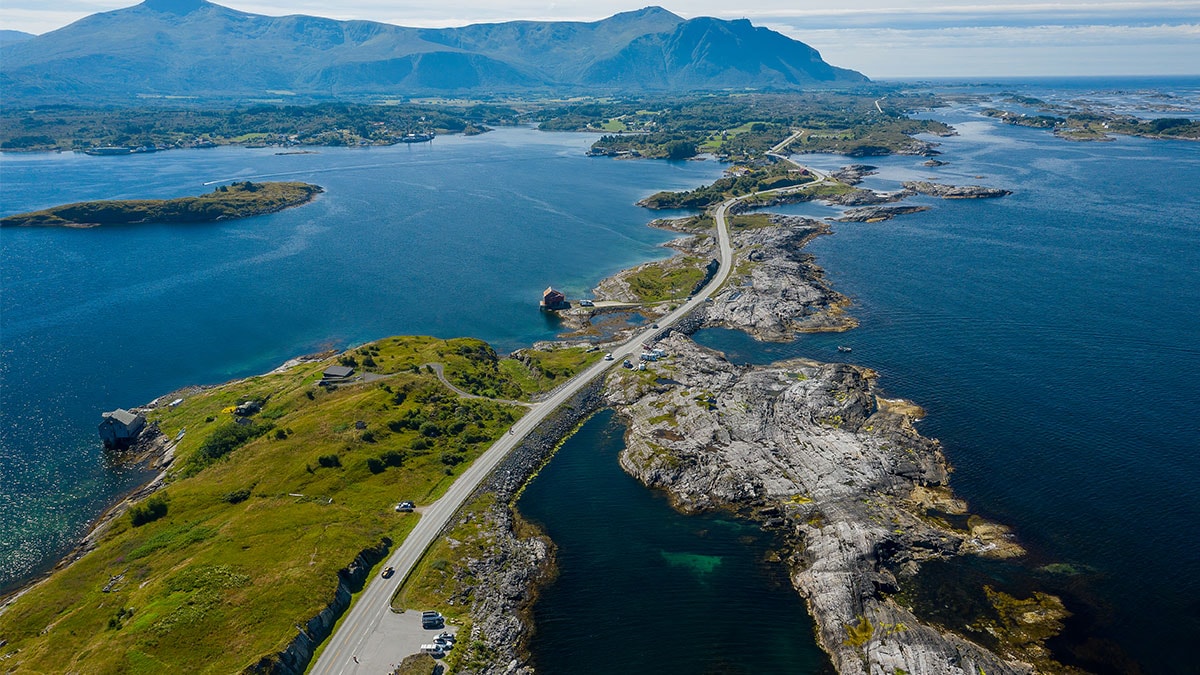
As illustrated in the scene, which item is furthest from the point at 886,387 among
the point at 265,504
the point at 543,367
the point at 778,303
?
the point at 265,504

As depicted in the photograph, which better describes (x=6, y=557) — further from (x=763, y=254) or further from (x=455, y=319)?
(x=763, y=254)

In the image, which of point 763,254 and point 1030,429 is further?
point 763,254

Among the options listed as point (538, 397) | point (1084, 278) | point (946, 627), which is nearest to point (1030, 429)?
point (946, 627)

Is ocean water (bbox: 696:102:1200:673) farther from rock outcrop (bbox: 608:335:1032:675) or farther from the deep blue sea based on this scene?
rock outcrop (bbox: 608:335:1032:675)

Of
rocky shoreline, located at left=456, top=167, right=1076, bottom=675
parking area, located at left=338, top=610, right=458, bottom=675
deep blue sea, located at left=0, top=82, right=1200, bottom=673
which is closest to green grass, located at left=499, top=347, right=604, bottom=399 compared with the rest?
rocky shoreline, located at left=456, top=167, right=1076, bottom=675

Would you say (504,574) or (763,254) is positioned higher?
(763,254)

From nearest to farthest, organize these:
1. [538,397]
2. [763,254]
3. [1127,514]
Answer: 1. [1127,514]
2. [538,397]
3. [763,254]

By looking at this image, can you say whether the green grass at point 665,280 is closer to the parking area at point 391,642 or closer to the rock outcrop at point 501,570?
the rock outcrop at point 501,570

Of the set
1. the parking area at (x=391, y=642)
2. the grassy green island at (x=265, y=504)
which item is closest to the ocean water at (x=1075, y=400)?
the grassy green island at (x=265, y=504)
